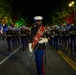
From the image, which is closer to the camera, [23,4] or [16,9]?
[16,9]

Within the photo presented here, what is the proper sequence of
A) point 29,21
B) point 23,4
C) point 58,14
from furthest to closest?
point 29,21
point 23,4
point 58,14

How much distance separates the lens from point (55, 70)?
12984 mm

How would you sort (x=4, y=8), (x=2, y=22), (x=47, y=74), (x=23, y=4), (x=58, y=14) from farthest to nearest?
(x=23, y=4) → (x=58, y=14) → (x=2, y=22) → (x=4, y=8) → (x=47, y=74)

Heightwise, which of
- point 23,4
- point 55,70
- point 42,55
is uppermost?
point 23,4

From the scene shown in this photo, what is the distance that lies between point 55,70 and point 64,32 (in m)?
16.5

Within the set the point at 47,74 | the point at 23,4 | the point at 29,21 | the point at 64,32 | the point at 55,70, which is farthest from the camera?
the point at 29,21

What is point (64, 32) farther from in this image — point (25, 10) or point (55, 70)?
point (25, 10)

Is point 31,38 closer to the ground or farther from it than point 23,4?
closer to the ground

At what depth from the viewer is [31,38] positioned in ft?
35.3

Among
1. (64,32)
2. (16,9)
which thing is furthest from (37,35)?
(16,9)

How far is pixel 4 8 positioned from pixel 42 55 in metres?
49.3

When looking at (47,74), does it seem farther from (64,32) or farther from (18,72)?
(64,32)

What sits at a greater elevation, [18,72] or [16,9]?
[16,9]

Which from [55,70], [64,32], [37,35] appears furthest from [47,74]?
[64,32]
